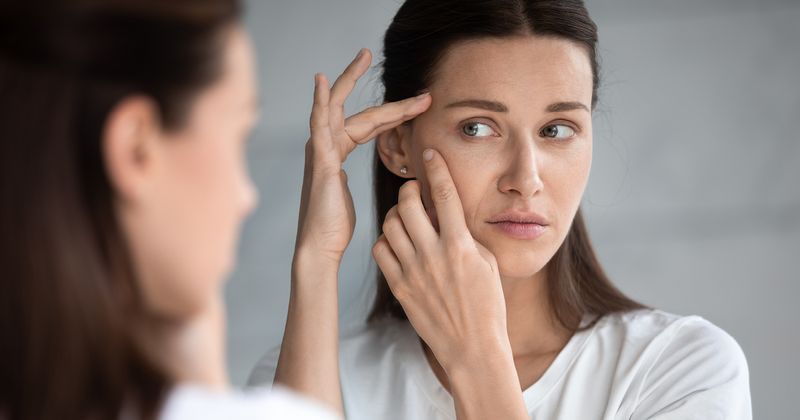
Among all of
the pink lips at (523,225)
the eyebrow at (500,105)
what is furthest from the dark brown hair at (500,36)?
the pink lips at (523,225)

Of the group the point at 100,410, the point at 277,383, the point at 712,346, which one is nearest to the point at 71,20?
the point at 100,410

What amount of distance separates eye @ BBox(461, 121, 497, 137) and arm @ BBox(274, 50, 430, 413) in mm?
94

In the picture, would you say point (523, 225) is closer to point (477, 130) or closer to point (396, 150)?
point (477, 130)

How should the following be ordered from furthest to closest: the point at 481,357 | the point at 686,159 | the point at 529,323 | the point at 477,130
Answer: the point at 686,159, the point at 529,323, the point at 477,130, the point at 481,357

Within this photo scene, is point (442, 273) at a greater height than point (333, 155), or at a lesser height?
lesser

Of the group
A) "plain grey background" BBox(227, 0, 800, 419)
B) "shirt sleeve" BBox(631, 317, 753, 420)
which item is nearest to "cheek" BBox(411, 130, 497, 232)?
"shirt sleeve" BBox(631, 317, 753, 420)

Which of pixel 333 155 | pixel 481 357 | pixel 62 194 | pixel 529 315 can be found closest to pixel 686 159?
pixel 529 315

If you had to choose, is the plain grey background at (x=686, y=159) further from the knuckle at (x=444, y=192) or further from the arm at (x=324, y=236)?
the knuckle at (x=444, y=192)

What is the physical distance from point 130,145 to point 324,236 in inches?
37.8

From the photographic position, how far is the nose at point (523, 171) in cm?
158

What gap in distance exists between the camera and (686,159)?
12.7 ft

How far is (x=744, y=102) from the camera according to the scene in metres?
3.88

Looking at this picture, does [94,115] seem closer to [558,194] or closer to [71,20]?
[71,20]

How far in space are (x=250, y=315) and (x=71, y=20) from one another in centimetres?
354
